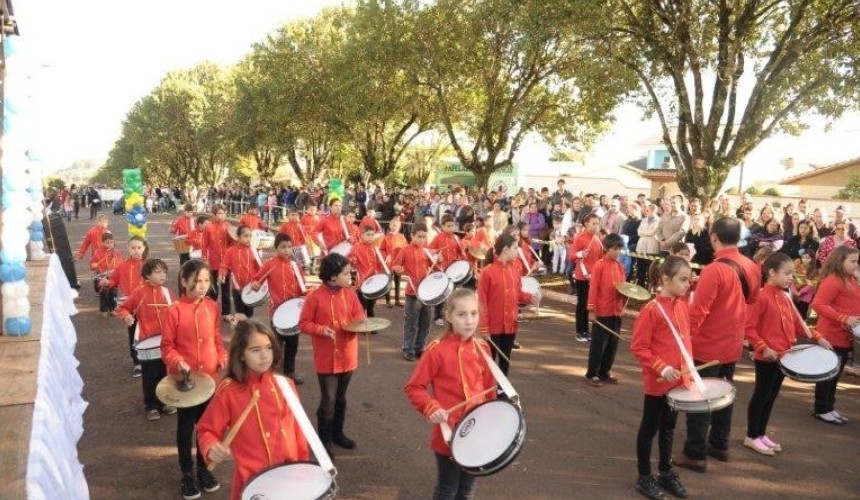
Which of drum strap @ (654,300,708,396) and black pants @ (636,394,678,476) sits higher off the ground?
drum strap @ (654,300,708,396)

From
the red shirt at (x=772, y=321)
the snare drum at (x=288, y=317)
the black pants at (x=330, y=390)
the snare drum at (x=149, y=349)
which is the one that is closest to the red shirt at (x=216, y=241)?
the snare drum at (x=288, y=317)

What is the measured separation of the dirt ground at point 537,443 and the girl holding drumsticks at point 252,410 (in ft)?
5.85

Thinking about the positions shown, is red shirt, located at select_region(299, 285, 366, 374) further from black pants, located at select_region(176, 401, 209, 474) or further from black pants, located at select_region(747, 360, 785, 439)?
black pants, located at select_region(747, 360, 785, 439)

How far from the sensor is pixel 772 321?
5.60 m

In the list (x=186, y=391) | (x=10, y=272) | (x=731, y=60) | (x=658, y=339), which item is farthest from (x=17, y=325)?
(x=731, y=60)

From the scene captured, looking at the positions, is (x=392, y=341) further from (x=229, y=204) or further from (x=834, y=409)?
(x=229, y=204)

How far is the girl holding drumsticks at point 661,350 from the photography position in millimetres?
4691

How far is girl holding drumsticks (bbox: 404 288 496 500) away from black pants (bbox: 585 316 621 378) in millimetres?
3858

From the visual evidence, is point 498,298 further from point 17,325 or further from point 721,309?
point 17,325

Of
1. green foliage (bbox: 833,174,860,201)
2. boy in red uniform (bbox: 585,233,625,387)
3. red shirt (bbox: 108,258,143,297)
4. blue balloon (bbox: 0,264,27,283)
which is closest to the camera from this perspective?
blue balloon (bbox: 0,264,27,283)

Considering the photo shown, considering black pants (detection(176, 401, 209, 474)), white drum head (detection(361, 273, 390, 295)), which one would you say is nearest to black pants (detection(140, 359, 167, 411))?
black pants (detection(176, 401, 209, 474))

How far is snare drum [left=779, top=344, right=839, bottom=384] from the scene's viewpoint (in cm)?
540

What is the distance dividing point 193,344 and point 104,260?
634cm

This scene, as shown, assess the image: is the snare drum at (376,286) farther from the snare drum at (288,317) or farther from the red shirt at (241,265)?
the red shirt at (241,265)
